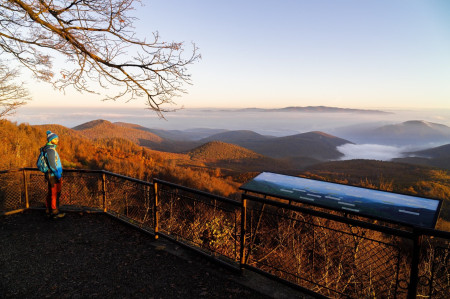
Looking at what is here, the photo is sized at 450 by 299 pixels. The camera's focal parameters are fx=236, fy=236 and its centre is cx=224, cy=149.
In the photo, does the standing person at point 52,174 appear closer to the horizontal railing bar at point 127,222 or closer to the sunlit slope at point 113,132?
the horizontal railing bar at point 127,222

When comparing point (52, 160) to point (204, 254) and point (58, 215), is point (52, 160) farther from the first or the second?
point (204, 254)

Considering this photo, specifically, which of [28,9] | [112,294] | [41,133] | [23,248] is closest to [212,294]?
[112,294]

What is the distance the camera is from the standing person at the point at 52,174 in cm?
580

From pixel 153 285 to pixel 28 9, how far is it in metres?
6.70

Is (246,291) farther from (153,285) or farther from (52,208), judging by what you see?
(52,208)

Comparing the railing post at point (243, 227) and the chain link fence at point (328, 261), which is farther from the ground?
the railing post at point (243, 227)

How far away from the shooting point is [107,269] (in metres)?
4.23

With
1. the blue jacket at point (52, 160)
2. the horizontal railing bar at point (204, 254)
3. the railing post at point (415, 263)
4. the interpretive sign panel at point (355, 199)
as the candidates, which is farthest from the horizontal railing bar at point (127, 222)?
the railing post at point (415, 263)

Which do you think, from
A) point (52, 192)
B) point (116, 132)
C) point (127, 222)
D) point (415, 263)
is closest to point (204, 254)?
point (127, 222)

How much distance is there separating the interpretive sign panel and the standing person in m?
5.20

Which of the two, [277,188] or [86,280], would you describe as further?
[277,188]

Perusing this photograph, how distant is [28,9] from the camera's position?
554 centimetres

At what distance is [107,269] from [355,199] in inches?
257

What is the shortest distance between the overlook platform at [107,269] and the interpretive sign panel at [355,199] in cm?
331
